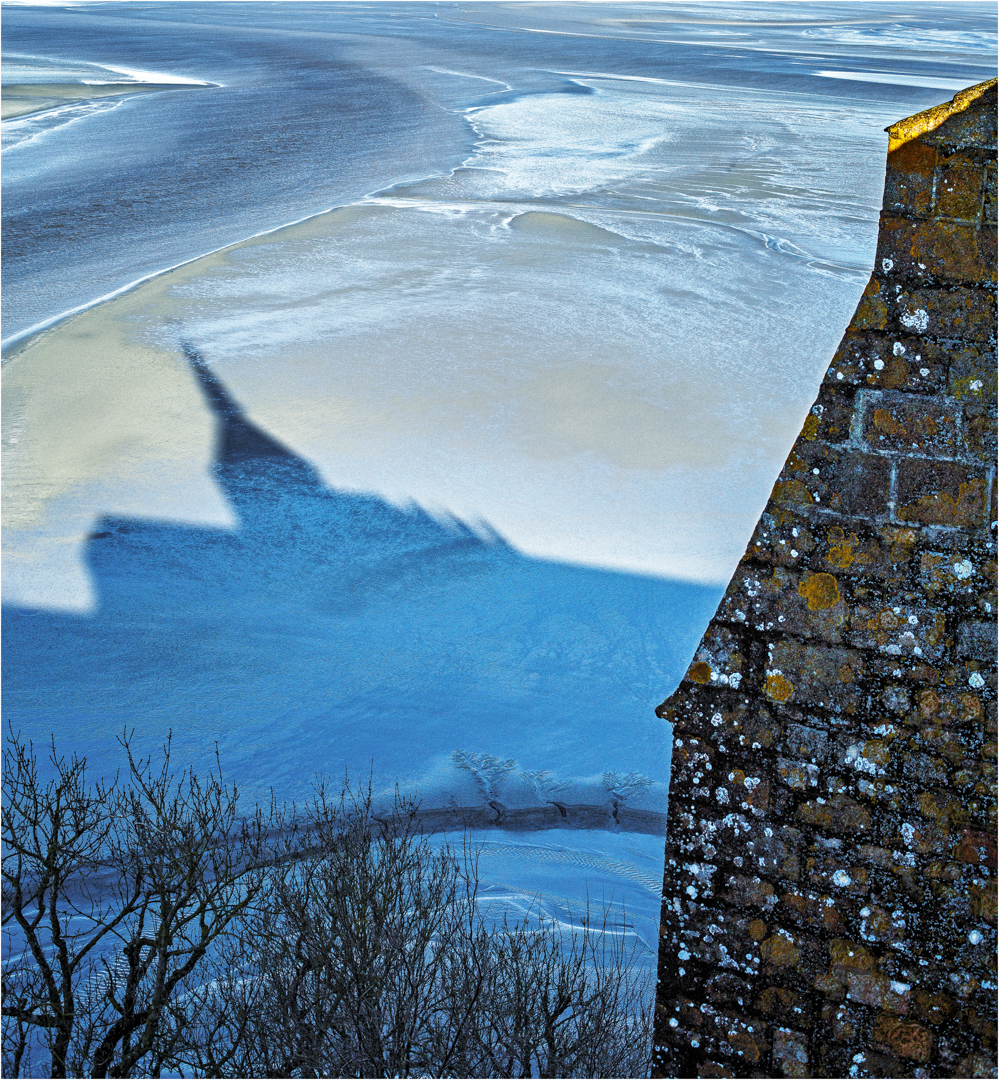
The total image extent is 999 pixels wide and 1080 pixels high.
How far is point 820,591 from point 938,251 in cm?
96

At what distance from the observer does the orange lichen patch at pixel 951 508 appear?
2.63 metres

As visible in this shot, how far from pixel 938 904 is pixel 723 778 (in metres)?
0.65

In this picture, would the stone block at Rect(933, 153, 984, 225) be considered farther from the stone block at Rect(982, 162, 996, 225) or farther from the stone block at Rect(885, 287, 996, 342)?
the stone block at Rect(885, 287, 996, 342)

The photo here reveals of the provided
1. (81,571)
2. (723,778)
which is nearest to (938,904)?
(723,778)

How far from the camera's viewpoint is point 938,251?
8.61 ft

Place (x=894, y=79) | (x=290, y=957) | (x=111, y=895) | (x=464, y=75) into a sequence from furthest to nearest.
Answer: (x=464, y=75), (x=894, y=79), (x=111, y=895), (x=290, y=957)

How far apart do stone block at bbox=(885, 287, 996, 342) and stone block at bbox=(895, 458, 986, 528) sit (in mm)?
351

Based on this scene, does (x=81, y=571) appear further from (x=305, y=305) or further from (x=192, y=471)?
(x=305, y=305)

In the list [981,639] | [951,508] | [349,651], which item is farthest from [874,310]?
[349,651]

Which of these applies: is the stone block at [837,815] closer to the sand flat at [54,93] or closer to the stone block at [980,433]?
the stone block at [980,433]

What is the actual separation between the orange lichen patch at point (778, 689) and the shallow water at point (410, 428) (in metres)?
8.89

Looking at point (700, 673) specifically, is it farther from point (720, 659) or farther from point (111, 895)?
point (111, 895)

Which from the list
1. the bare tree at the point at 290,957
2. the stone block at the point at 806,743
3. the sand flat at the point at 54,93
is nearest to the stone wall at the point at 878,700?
the stone block at the point at 806,743

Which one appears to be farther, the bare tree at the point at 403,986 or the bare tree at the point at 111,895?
the bare tree at the point at 403,986
